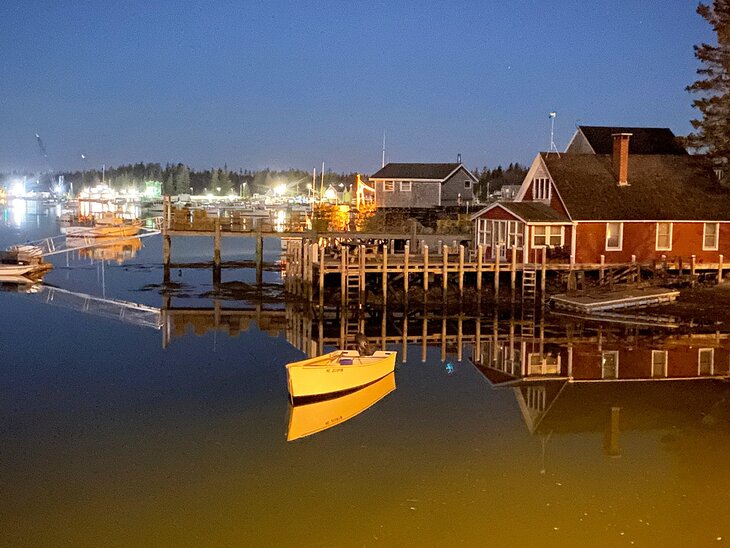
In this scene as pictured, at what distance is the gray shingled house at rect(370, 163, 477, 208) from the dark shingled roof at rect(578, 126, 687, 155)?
15.1 m

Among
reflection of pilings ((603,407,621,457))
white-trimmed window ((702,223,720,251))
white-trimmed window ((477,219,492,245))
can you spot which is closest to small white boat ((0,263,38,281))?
white-trimmed window ((477,219,492,245))

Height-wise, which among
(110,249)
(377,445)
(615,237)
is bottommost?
(377,445)

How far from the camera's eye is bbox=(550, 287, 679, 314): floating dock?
123ft

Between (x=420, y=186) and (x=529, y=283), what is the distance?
30.1 meters

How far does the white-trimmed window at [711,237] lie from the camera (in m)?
43.2

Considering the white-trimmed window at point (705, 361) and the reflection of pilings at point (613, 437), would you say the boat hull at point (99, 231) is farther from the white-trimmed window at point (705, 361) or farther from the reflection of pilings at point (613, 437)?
the reflection of pilings at point (613, 437)

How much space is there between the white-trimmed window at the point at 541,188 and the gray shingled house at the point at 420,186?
23.8 metres

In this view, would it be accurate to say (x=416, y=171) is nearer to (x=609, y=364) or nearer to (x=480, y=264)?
(x=480, y=264)

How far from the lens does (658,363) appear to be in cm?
2772

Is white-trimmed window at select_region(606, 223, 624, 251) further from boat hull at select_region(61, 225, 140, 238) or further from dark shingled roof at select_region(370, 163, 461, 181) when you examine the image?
boat hull at select_region(61, 225, 140, 238)

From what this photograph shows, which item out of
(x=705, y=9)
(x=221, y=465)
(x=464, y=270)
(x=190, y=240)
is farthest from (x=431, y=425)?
(x=190, y=240)

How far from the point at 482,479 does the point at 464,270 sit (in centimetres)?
2339

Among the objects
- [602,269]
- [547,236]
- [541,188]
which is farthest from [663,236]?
[541,188]

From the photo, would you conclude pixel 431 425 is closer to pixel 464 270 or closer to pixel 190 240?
pixel 464 270
